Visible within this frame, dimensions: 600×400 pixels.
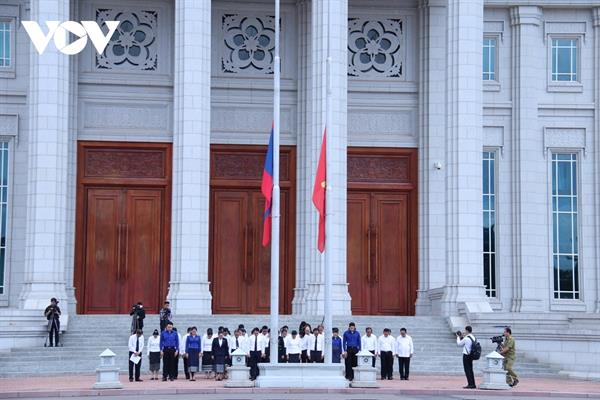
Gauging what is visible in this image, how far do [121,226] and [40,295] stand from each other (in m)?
5.75

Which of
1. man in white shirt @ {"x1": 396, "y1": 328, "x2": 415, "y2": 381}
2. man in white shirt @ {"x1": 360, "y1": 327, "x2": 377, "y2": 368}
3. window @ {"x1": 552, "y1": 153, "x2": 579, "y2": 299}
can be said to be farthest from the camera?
window @ {"x1": 552, "y1": 153, "x2": 579, "y2": 299}

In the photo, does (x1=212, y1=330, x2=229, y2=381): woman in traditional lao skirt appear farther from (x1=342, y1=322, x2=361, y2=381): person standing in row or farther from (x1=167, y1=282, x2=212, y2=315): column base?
(x1=167, y1=282, x2=212, y2=315): column base

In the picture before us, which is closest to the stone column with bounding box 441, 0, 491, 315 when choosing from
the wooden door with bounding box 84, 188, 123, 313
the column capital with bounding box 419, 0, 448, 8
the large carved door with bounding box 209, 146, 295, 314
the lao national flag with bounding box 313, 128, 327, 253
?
the column capital with bounding box 419, 0, 448, 8

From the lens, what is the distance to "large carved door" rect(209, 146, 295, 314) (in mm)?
46406

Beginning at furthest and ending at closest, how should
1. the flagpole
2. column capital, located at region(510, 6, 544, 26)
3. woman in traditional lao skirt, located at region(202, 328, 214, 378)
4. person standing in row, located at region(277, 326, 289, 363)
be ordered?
column capital, located at region(510, 6, 544, 26) < person standing in row, located at region(277, 326, 289, 363) < woman in traditional lao skirt, located at region(202, 328, 214, 378) < the flagpole

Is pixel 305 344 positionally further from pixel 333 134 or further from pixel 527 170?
pixel 527 170

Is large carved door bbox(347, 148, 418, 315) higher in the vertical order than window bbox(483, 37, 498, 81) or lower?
lower

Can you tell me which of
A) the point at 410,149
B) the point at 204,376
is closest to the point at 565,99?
the point at 410,149

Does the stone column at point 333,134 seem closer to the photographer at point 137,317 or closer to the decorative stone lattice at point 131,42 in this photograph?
the decorative stone lattice at point 131,42

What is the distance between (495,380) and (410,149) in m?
16.2

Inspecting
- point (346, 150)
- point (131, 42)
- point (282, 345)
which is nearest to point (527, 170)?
point (346, 150)

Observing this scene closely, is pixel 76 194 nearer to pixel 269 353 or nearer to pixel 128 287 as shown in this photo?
pixel 128 287

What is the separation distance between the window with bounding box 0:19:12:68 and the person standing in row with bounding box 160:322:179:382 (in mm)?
15188

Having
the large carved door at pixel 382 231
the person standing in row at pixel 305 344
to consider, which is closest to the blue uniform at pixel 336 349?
the person standing in row at pixel 305 344
